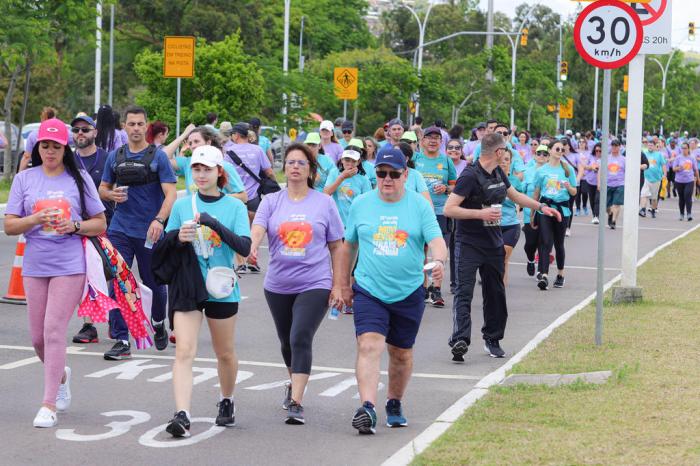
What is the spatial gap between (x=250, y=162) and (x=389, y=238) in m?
9.20

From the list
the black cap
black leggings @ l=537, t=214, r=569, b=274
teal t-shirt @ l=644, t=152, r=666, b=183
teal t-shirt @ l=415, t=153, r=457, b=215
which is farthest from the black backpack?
teal t-shirt @ l=644, t=152, r=666, b=183

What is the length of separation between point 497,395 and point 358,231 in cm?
167

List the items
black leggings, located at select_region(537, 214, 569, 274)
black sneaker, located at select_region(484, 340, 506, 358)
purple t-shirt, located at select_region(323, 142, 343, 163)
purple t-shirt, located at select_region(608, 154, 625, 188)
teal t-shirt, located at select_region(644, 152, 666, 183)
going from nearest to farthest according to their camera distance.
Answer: black sneaker, located at select_region(484, 340, 506, 358) → black leggings, located at select_region(537, 214, 569, 274) → purple t-shirt, located at select_region(323, 142, 343, 163) → purple t-shirt, located at select_region(608, 154, 625, 188) → teal t-shirt, located at select_region(644, 152, 666, 183)

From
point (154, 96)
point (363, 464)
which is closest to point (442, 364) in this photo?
Answer: point (363, 464)

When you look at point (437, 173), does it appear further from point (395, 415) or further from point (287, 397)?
point (395, 415)

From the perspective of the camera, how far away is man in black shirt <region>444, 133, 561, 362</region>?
10898 millimetres

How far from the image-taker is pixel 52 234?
8117 millimetres

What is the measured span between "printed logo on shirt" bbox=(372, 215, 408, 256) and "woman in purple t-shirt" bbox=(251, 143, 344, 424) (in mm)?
380

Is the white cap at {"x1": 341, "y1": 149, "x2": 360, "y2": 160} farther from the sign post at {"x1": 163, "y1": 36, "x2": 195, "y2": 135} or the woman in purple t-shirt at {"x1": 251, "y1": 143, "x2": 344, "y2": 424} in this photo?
the sign post at {"x1": 163, "y1": 36, "x2": 195, "y2": 135}

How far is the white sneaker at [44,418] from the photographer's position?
7.86 m

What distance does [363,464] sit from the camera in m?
7.15

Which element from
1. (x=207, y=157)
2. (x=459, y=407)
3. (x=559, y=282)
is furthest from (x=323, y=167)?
A: (x=207, y=157)

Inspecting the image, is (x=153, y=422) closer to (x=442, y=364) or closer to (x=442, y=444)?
(x=442, y=444)

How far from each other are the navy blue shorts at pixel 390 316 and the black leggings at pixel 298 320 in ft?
0.96
